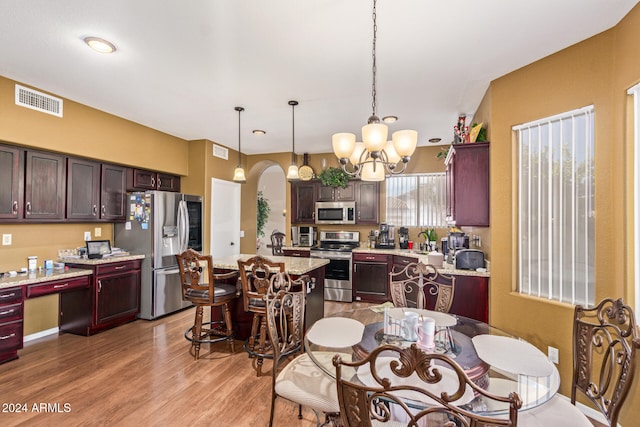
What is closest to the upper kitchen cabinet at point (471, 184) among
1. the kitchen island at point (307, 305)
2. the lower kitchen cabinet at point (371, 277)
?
the kitchen island at point (307, 305)

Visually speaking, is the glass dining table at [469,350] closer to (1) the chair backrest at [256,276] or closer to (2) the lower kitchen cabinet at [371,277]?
(1) the chair backrest at [256,276]

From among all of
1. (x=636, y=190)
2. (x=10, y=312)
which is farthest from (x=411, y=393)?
(x=10, y=312)

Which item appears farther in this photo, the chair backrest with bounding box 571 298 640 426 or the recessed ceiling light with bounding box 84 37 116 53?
the recessed ceiling light with bounding box 84 37 116 53

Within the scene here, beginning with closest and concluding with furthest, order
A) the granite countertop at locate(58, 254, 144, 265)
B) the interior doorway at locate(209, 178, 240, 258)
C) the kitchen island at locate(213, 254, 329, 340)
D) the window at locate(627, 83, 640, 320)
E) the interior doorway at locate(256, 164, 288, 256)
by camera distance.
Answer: the window at locate(627, 83, 640, 320)
the kitchen island at locate(213, 254, 329, 340)
the granite countertop at locate(58, 254, 144, 265)
the interior doorway at locate(209, 178, 240, 258)
the interior doorway at locate(256, 164, 288, 256)

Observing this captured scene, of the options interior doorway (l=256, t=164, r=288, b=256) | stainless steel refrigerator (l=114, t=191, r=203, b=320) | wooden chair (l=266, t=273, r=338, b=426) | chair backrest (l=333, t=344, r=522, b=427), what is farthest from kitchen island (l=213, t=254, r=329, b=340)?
interior doorway (l=256, t=164, r=288, b=256)

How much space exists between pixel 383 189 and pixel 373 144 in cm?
385

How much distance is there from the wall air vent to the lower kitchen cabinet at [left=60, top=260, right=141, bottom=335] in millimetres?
2213

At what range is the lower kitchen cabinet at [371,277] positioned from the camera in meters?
5.09

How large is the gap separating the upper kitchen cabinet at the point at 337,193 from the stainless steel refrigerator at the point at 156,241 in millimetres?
2438

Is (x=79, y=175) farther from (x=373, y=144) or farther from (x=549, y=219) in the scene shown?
(x=549, y=219)

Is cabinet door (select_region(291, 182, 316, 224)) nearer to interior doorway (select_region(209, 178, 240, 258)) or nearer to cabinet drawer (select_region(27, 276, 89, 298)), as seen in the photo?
interior doorway (select_region(209, 178, 240, 258))

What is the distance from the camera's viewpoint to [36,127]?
126 inches

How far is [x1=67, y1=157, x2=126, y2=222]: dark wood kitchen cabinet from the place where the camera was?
367 centimetres

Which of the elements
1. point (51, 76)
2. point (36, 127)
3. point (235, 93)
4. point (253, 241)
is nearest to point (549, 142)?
point (235, 93)
